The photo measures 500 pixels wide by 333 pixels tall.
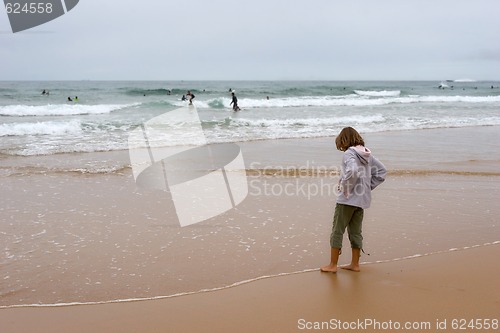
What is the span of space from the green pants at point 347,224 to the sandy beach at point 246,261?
31 centimetres

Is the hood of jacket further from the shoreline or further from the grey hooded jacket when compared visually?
the shoreline

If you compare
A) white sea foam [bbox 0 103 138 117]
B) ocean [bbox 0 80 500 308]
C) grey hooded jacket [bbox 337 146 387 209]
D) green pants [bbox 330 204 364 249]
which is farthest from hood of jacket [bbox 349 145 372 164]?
white sea foam [bbox 0 103 138 117]

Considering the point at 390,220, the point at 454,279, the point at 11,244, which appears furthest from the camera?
the point at 390,220

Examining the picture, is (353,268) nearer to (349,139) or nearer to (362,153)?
(362,153)

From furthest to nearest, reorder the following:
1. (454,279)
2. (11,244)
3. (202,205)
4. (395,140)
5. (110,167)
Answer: (395,140)
(110,167)
(202,205)
(11,244)
(454,279)

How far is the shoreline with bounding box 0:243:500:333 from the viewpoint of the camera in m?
3.61

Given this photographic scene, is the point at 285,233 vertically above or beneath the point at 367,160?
beneath

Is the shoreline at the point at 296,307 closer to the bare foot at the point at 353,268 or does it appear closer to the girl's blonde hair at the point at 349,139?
the bare foot at the point at 353,268

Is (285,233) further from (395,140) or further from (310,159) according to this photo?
(395,140)

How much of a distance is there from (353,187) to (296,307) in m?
1.32

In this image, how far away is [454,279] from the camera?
442 cm

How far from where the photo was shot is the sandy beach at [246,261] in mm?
3732

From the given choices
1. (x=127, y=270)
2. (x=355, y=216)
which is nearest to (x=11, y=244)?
(x=127, y=270)

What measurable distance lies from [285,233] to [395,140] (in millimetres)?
10287
